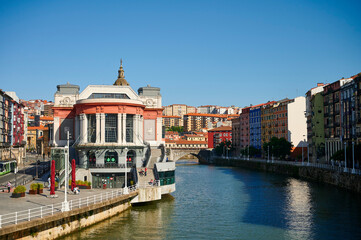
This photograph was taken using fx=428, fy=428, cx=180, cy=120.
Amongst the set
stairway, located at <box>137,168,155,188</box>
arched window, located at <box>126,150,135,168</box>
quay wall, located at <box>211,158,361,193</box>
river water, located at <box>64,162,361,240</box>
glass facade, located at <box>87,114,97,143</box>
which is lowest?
river water, located at <box>64,162,361,240</box>

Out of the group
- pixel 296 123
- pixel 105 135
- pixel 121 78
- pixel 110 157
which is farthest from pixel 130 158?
pixel 296 123

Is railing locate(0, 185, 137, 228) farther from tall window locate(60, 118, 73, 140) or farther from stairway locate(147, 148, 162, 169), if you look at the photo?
tall window locate(60, 118, 73, 140)

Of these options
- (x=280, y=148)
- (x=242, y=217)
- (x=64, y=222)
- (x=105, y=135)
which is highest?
(x=105, y=135)

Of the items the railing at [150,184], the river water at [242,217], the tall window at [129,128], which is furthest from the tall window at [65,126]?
the railing at [150,184]

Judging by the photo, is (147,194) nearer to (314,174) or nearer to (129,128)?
(129,128)

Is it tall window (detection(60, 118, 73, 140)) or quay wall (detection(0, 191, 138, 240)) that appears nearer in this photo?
quay wall (detection(0, 191, 138, 240))

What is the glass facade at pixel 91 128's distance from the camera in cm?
7450

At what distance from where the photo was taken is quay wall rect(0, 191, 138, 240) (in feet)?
100.0

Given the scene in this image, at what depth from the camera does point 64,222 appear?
36.9 metres

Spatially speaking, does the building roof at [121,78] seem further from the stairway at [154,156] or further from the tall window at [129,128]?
the tall window at [129,128]

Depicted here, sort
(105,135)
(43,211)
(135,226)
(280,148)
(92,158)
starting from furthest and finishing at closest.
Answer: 1. (280,148)
2. (92,158)
3. (105,135)
4. (135,226)
5. (43,211)

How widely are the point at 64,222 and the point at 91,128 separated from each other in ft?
128

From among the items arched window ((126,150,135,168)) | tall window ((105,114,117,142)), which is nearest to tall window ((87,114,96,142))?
tall window ((105,114,117,142))

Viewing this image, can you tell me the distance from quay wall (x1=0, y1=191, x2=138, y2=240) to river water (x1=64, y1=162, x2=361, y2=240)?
82 cm
